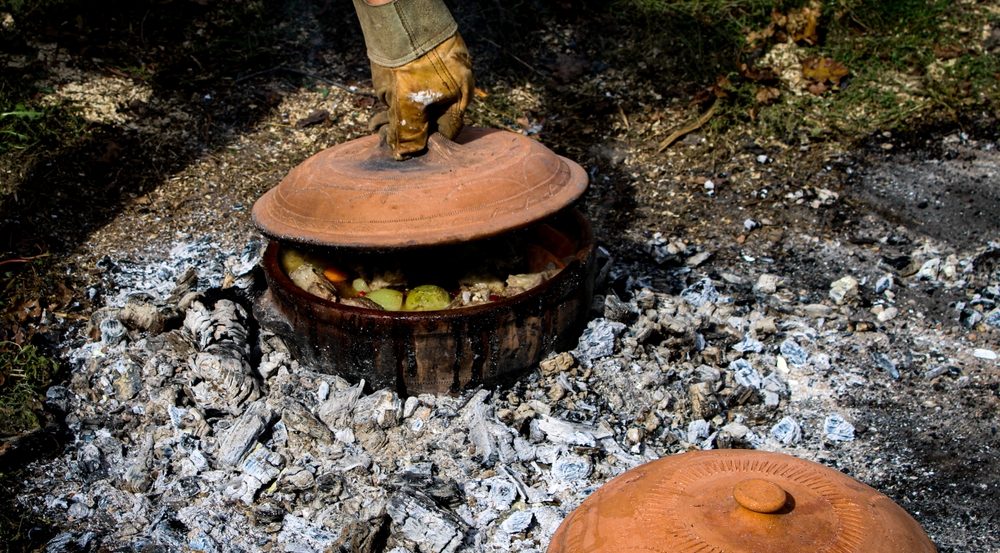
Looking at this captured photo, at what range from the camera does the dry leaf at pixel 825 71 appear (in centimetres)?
769

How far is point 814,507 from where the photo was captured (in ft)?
8.56

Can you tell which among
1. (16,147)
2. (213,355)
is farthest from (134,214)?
(213,355)

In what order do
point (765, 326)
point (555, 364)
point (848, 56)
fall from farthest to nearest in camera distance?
point (848, 56), point (765, 326), point (555, 364)

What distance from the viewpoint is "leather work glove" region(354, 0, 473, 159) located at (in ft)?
13.1

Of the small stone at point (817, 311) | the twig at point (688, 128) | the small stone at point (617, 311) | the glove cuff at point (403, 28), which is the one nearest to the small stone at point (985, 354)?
the small stone at point (817, 311)

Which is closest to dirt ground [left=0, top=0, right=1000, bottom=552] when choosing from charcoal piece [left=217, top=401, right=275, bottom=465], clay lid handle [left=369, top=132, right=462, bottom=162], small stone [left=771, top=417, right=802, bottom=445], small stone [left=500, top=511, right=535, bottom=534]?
small stone [left=771, top=417, right=802, bottom=445]

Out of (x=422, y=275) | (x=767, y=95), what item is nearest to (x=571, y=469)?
(x=422, y=275)

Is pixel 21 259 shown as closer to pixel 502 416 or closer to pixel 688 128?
pixel 502 416

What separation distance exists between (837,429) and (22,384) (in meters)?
4.29

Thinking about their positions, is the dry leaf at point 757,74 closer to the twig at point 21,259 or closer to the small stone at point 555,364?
the small stone at point 555,364

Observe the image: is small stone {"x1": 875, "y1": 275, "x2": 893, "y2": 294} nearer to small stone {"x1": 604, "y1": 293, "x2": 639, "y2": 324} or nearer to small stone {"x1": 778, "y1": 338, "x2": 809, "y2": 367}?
small stone {"x1": 778, "y1": 338, "x2": 809, "y2": 367}

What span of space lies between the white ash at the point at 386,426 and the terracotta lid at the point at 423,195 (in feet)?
2.83

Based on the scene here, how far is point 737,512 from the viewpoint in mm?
2559

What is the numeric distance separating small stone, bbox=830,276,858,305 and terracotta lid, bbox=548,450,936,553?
9.50ft
